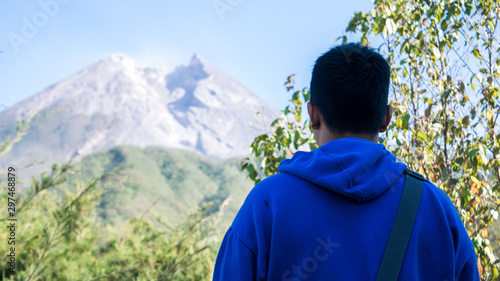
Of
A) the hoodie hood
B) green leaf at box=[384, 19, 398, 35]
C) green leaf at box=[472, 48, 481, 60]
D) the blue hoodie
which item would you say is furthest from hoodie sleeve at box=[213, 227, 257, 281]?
green leaf at box=[472, 48, 481, 60]

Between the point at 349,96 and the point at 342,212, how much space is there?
0.29 m

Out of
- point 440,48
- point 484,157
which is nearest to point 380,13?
point 440,48

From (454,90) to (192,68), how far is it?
198745 millimetres

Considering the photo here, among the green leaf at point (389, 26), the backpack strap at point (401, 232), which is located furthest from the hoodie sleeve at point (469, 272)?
the green leaf at point (389, 26)

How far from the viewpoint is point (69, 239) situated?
21.3 ft

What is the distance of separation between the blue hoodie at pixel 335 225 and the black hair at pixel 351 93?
0.06m

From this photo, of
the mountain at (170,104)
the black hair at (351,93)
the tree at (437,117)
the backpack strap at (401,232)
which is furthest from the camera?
the mountain at (170,104)

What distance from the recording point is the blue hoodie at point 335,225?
2.97 feet

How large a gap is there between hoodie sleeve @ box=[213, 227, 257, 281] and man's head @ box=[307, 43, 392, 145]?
13.9 inches

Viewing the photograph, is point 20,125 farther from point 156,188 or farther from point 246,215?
point 156,188

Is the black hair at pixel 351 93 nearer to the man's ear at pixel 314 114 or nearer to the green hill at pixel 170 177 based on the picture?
the man's ear at pixel 314 114

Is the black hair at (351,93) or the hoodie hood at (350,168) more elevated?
the black hair at (351,93)

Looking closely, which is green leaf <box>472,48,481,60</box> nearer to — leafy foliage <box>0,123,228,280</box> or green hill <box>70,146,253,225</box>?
leafy foliage <box>0,123,228,280</box>

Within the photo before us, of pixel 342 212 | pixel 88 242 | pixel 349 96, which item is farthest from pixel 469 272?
pixel 88 242
